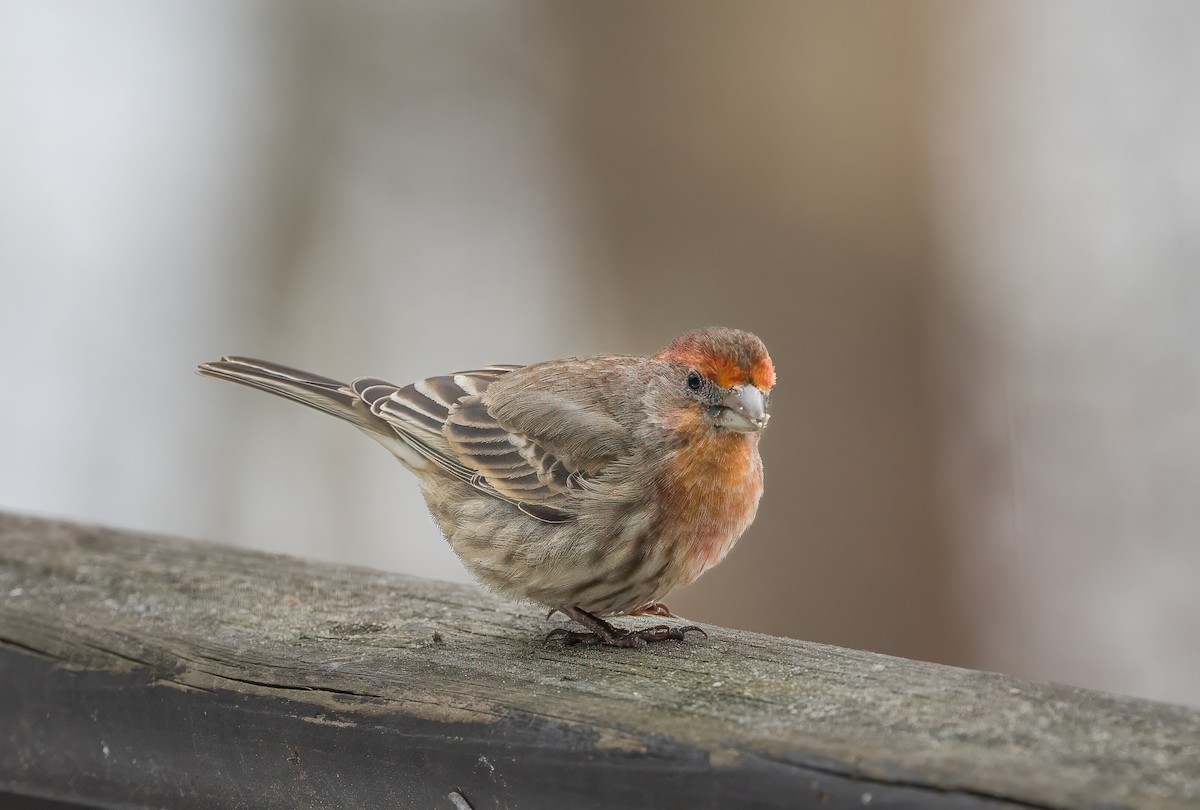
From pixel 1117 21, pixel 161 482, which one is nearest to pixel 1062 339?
pixel 1117 21

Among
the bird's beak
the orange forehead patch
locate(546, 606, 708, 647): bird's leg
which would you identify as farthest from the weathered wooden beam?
the orange forehead patch

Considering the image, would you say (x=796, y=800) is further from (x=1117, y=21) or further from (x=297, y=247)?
(x=297, y=247)

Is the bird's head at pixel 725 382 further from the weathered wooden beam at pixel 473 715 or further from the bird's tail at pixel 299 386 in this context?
the bird's tail at pixel 299 386

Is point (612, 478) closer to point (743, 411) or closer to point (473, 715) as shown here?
point (743, 411)

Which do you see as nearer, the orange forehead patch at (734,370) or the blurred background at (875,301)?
the orange forehead patch at (734,370)

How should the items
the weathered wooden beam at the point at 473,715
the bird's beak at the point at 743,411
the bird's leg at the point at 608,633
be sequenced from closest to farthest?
the weathered wooden beam at the point at 473,715, the bird's leg at the point at 608,633, the bird's beak at the point at 743,411

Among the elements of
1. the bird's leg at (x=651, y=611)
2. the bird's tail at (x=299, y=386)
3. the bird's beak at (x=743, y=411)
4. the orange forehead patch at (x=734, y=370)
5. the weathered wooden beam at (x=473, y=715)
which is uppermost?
the orange forehead patch at (x=734, y=370)

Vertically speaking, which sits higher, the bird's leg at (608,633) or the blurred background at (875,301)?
the blurred background at (875,301)

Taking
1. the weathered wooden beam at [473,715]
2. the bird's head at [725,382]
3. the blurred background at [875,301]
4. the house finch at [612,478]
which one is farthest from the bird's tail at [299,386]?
the blurred background at [875,301]
